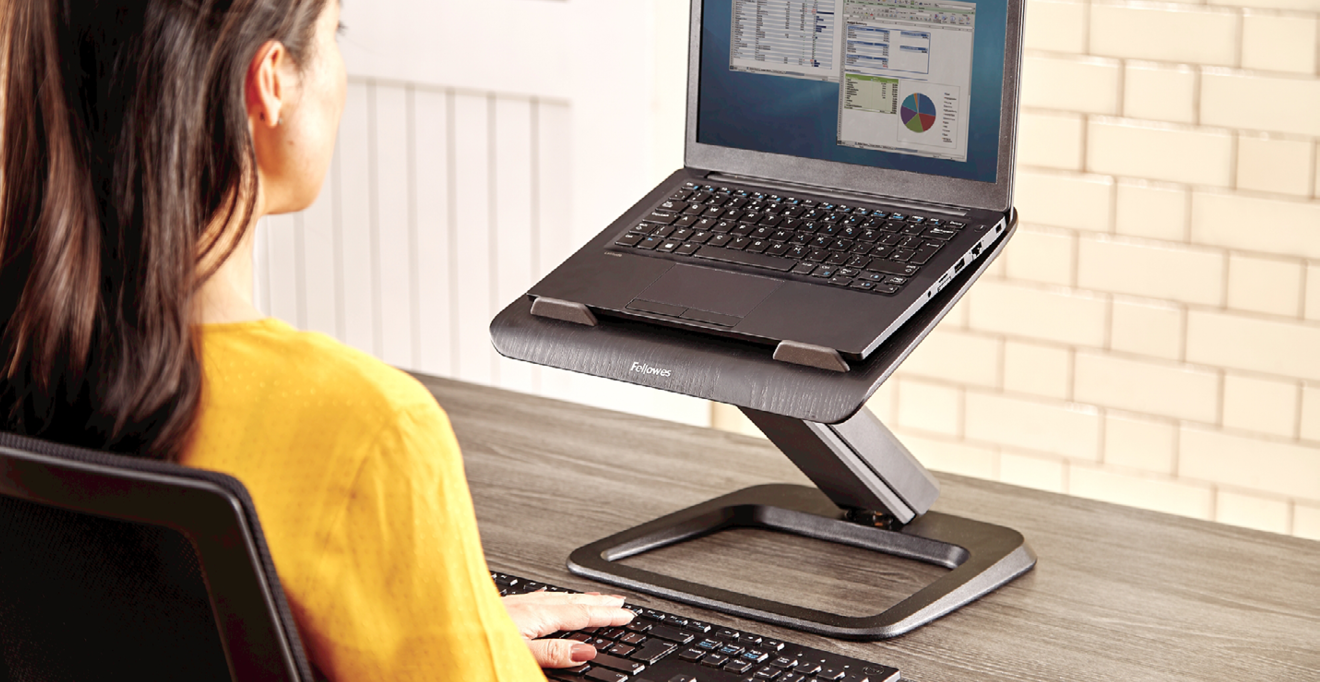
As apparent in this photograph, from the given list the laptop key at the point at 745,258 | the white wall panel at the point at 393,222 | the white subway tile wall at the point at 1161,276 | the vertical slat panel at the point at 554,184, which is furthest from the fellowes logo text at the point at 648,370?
the white wall panel at the point at 393,222

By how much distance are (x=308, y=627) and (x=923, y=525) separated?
0.63 meters

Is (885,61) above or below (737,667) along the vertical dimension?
above

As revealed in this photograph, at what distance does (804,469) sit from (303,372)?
0.57 metres

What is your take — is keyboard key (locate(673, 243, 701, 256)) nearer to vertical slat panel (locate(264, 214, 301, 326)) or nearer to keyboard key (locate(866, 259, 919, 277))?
keyboard key (locate(866, 259, 919, 277))

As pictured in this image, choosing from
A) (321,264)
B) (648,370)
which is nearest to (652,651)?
(648,370)

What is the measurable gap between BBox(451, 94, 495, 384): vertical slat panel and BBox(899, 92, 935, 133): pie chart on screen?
186 centimetres

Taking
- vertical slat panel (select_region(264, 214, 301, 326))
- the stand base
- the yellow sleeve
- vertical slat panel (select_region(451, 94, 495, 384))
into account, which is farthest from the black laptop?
vertical slat panel (select_region(264, 214, 301, 326))

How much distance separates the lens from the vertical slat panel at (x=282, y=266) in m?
3.27

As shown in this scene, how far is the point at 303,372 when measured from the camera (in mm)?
760

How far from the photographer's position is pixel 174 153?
74 cm

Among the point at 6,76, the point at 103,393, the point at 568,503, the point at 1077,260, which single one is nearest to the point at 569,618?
the point at 568,503

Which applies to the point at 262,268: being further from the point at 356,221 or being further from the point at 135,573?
the point at 135,573

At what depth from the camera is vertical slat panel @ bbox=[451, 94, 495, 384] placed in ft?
9.75

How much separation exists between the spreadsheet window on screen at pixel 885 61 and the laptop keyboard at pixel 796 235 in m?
0.06
